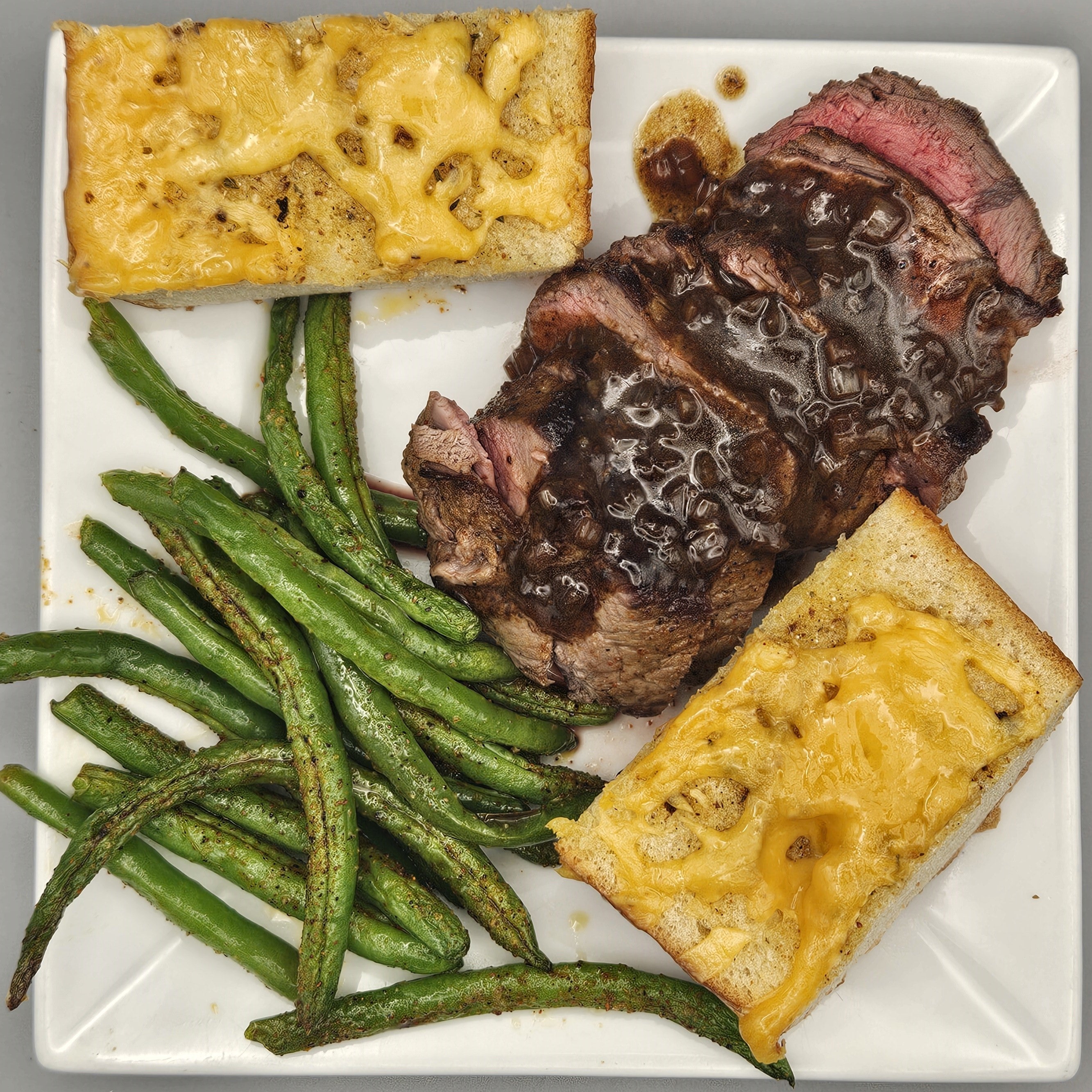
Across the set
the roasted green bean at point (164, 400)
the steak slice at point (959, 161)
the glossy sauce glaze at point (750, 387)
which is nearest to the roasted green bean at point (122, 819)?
the roasted green bean at point (164, 400)

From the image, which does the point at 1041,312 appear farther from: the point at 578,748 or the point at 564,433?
the point at 578,748

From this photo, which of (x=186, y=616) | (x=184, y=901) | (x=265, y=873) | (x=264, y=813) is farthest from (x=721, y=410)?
(x=184, y=901)

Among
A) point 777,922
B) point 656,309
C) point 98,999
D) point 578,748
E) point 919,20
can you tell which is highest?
point 919,20

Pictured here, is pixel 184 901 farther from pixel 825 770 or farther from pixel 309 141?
pixel 309 141

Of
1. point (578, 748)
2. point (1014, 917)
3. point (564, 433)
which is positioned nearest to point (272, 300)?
point (564, 433)

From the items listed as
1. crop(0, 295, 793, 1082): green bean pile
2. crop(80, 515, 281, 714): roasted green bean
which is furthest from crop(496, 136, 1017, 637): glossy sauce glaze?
crop(80, 515, 281, 714): roasted green bean
